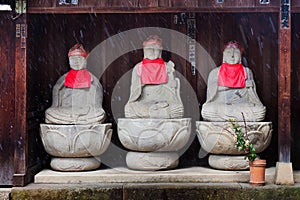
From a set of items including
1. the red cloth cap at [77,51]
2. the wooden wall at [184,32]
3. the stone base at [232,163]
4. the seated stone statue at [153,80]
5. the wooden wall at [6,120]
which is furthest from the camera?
the wooden wall at [184,32]

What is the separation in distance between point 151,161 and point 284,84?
2.33m

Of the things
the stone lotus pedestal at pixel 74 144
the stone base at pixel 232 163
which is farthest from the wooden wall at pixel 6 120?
the stone base at pixel 232 163

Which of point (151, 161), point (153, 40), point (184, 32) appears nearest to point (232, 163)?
point (151, 161)

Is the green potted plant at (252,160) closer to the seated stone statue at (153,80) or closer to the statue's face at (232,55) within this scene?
the seated stone statue at (153,80)

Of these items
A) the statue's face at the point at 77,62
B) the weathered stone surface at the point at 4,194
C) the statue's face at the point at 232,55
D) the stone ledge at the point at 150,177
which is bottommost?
the weathered stone surface at the point at 4,194

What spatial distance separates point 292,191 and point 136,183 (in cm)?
226

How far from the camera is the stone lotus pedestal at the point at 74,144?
7828 mm

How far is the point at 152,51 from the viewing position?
8.52 meters

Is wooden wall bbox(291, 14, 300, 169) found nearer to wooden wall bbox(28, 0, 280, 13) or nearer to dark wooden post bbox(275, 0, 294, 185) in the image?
dark wooden post bbox(275, 0, 294, 185)

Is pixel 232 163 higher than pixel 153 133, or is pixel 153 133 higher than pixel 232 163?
pixel 153 133

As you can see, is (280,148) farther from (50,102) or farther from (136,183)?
(50,102)

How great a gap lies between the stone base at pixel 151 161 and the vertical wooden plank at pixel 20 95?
5.52 ft

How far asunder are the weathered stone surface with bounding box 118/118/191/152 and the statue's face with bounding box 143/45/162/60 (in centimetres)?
125

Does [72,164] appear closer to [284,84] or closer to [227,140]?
[227,140]
